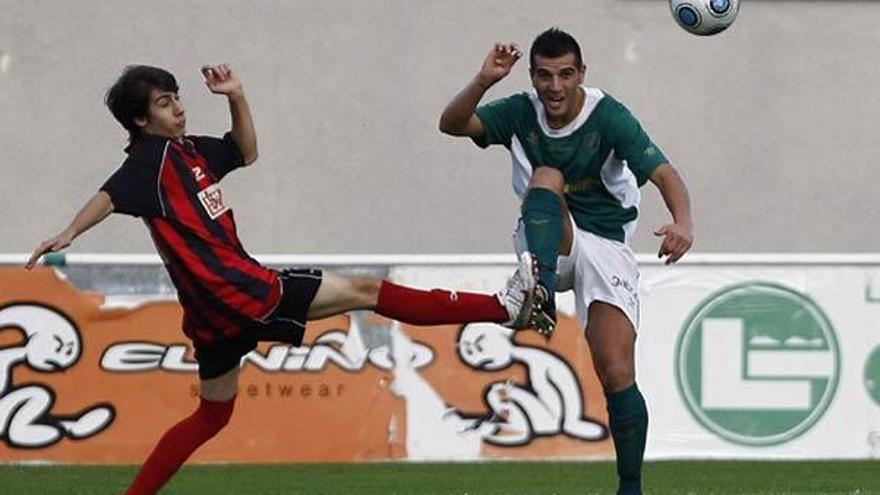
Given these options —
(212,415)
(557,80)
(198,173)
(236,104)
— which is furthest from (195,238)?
(557,80)

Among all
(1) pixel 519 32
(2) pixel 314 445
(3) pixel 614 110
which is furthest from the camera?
(1) pixel 519 32

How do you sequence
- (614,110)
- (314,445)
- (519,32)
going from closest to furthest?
(614,110), (314,445), (519,32)

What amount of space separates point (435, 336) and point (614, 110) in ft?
14.6

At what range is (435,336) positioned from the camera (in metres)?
12.9

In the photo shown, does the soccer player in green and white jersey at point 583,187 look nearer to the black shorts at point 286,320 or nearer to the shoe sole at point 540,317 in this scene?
the shoe sole at point 540,317

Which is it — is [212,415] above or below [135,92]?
below

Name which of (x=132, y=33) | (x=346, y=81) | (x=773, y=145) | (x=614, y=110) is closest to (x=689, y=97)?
(x=773, y=145)

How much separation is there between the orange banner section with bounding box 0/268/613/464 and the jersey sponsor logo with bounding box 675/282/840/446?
615 millimetres

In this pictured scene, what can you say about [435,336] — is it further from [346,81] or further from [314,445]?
[346,81]

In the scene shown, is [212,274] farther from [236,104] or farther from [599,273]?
[599,273]

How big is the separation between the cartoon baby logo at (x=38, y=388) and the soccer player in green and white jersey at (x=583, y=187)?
461 cm

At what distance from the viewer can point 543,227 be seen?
27.3 feet

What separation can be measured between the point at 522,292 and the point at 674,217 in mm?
651

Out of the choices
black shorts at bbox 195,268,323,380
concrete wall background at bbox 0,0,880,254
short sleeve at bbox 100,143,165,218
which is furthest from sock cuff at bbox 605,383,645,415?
concrete wall background at bbox 0,0,880,254
